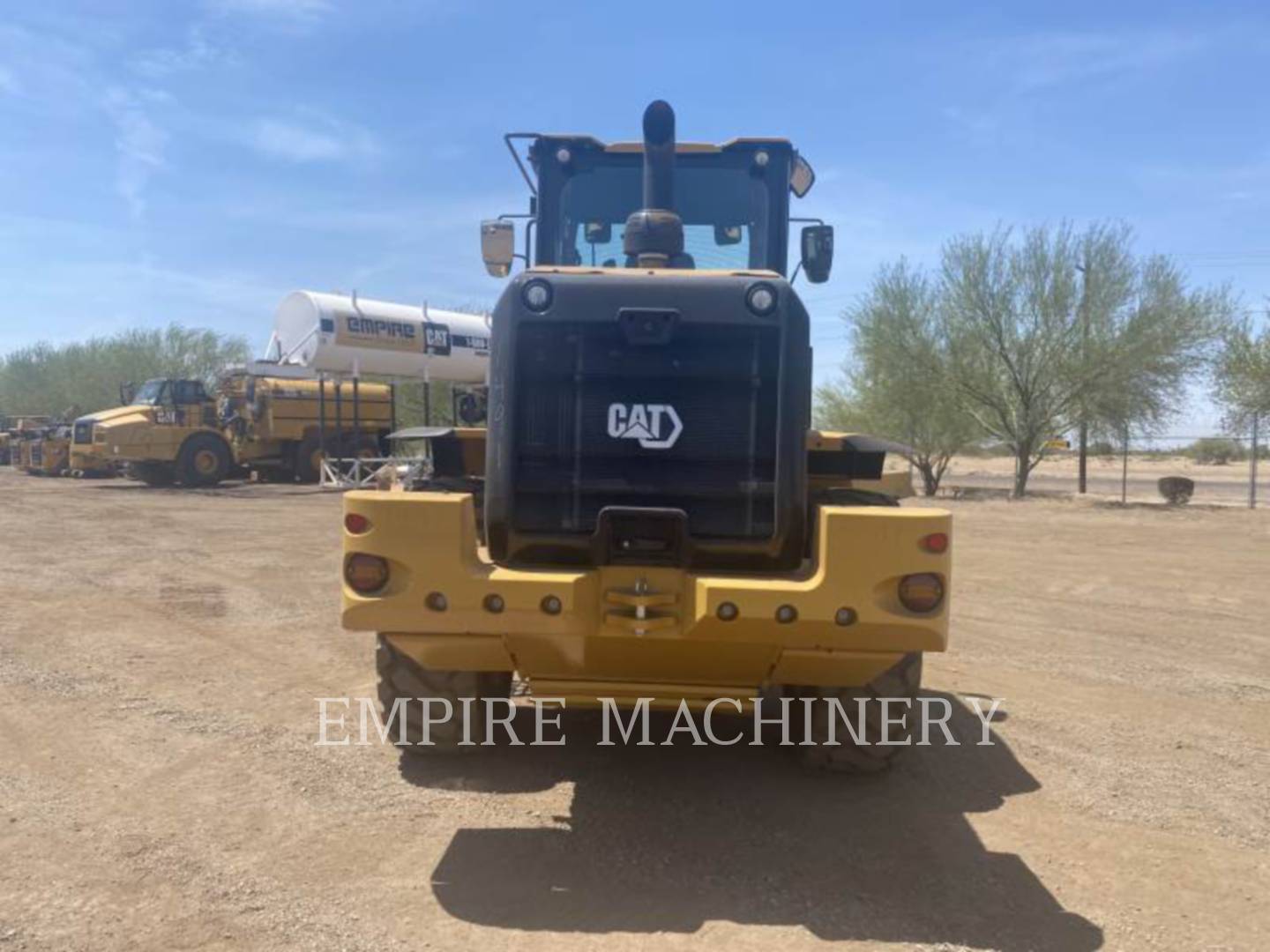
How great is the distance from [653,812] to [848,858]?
0.87 metres

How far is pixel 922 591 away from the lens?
3.70 m

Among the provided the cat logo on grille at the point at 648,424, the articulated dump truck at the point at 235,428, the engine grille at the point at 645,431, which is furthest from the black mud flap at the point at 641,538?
the articulated dump truck at the point at 235,428

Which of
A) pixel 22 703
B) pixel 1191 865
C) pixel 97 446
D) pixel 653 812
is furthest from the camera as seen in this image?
pixel 97 446

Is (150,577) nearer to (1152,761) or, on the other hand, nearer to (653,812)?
(653,812)

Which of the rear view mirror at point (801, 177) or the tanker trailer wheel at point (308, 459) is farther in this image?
the tanker trailer wheel at point (308, 459)

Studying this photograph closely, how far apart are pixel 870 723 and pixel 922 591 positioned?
42.2 inches

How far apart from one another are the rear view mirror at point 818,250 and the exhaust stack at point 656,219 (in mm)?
729

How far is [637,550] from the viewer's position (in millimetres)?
3910

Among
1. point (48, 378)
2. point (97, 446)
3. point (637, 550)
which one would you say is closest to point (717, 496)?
point (637, 550)

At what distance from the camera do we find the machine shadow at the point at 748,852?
3.42 metres

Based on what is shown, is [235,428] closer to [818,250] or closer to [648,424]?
[818,250]

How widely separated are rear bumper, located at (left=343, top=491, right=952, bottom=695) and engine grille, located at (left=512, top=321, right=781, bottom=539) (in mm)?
336

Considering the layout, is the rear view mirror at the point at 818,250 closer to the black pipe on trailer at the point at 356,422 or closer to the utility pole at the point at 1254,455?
the utility pole at the point at 1254,455

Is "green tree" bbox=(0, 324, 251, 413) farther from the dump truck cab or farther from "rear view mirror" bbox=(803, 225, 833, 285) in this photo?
"rear view mirror" bbox=(803, 225, 833, 285)
